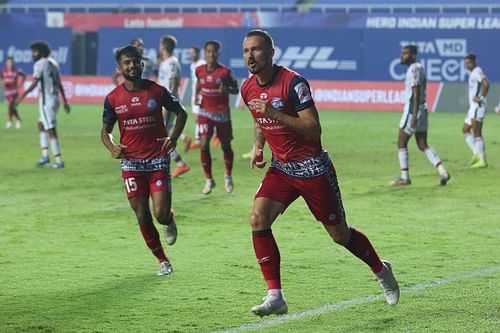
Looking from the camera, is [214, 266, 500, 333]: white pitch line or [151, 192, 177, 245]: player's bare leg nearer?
[214, 266, 500, 333]: white pitch line

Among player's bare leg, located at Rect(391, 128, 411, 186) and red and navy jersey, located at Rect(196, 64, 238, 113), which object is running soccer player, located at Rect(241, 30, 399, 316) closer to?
red and navy jersey, located at Rect(196, 64, 238, 113)

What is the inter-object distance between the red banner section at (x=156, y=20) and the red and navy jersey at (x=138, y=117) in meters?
32.1

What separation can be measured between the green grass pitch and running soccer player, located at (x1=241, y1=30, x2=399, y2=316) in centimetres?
44

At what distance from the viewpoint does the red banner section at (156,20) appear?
42969 mm

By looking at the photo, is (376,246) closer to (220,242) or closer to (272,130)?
(220,242)

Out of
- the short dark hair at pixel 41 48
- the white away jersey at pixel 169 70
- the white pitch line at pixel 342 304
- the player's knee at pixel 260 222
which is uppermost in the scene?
the player's knee at pixel 260 222

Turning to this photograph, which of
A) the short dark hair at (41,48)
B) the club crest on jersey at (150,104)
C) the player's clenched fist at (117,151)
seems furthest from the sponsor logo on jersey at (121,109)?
the short dark hair at (41,48)

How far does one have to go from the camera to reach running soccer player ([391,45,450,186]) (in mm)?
17734

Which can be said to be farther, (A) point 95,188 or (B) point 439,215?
(A) point 95,188

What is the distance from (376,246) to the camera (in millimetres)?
12227

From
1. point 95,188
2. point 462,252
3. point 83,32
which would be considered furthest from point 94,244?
point 83,32

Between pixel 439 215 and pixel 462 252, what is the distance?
116 inches

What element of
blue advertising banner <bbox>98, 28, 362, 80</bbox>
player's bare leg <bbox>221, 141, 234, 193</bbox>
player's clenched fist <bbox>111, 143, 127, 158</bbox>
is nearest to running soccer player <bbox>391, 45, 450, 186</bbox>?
player's bare leg <bbox>221, 141, 234, 193</bbox>

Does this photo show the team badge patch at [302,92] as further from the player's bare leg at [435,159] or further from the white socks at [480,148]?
the white socks at [480,148]
